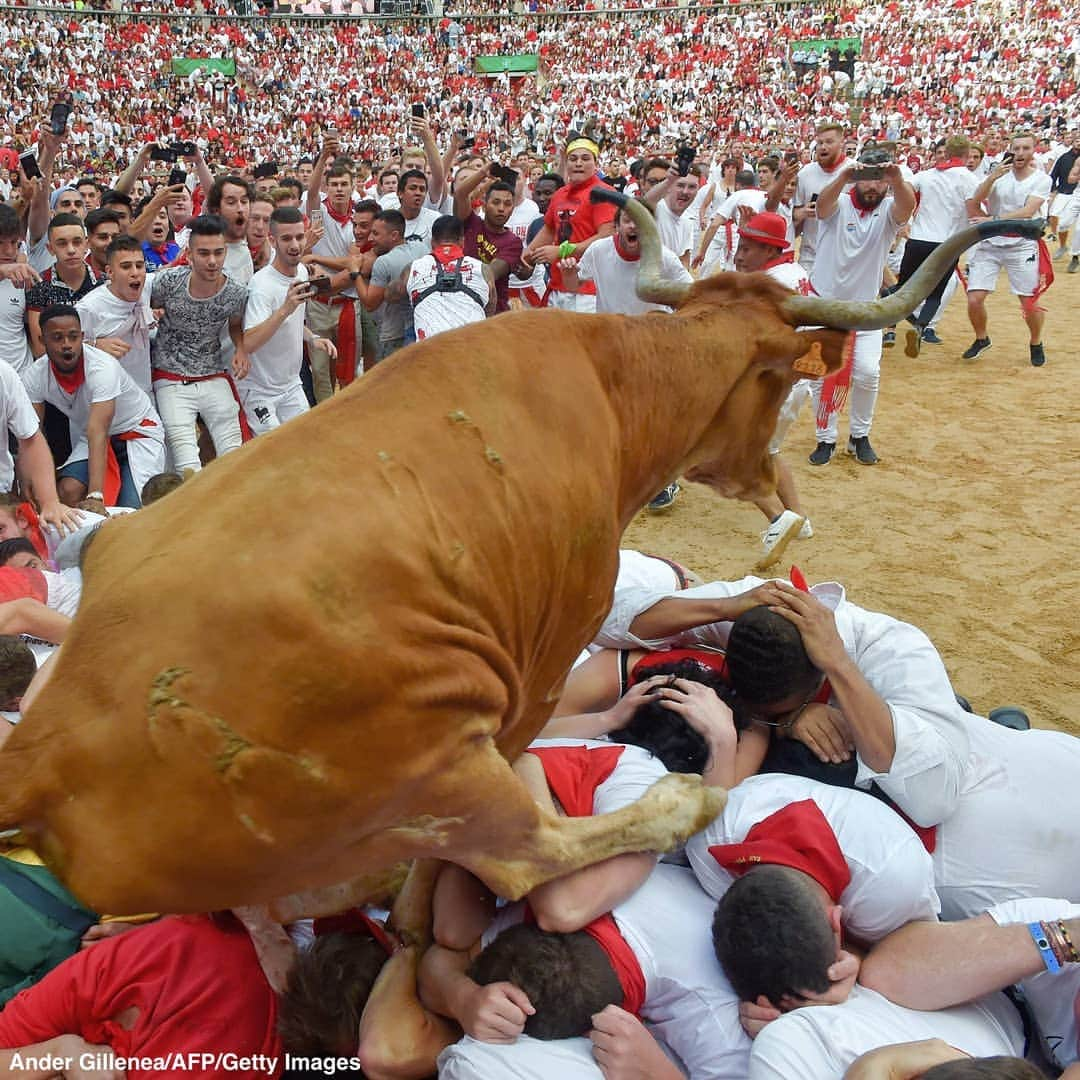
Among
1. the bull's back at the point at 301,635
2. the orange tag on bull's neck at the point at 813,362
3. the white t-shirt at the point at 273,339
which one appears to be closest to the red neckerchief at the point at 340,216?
the white t-shirt at the point at 273,339

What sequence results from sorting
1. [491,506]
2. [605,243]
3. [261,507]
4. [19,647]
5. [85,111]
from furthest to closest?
[85,111] → [605,243] → [19,647] → [491,506] → [261,507]

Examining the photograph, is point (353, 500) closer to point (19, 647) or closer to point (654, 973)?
point (654, 973)

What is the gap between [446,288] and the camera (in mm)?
6648

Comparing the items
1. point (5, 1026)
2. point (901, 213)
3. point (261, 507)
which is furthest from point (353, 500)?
point (901, 213)

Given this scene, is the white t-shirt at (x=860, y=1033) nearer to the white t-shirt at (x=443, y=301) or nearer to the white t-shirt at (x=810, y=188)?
the white t-shirt at (x=443, y=301)

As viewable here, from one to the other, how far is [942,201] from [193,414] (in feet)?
27.7

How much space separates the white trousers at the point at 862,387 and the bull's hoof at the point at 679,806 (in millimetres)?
5126

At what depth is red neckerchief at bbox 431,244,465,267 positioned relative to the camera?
678cm

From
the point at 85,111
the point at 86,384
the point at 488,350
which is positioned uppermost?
the point at 85,111

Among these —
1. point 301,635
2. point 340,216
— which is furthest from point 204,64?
point 301,635

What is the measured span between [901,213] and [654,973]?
260 inches

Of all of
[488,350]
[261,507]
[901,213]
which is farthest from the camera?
[901,213]

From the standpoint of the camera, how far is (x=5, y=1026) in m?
2.43

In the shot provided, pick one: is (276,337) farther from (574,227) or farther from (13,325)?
(574,227)
